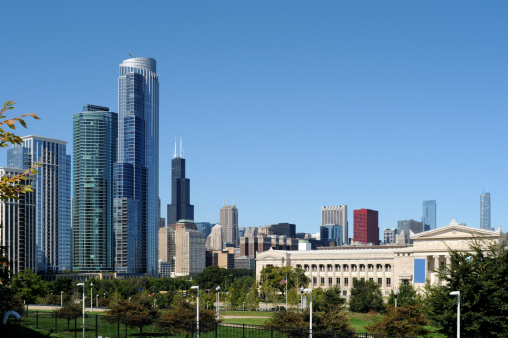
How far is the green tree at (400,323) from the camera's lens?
172 feet

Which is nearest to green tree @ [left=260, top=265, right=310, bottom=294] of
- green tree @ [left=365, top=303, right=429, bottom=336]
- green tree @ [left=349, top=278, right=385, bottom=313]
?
green tree @ [left=349, top=278, right=385, bottom=313]

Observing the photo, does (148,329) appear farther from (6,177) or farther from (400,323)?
(6,177)

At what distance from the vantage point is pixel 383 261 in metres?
158

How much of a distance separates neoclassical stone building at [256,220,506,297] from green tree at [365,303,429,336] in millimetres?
68474

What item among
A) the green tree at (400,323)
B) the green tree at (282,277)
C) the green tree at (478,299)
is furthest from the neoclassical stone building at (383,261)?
the green tree at (478,299)

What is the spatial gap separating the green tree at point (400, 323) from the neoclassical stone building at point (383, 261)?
6847cm

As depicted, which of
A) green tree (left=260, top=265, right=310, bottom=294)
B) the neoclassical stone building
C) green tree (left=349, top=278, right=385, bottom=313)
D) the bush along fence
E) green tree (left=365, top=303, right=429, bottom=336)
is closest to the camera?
the bush along fence

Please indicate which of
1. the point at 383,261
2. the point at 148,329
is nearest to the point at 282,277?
the point at 383,261

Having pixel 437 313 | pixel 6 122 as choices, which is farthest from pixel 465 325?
pixel 6 122

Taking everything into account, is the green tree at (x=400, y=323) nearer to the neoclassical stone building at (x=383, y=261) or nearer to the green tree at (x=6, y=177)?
the green tree at (x=6, y=177)

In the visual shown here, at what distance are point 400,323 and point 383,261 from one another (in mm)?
107864

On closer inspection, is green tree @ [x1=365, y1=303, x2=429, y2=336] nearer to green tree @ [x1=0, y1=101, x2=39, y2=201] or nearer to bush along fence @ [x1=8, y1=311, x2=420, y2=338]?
bush along fence @ [x1=8, y1=311, x2=420, y2=338]

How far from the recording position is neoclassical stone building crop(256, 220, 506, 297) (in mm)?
133125

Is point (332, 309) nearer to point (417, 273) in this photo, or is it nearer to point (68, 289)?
point (417, 273)
